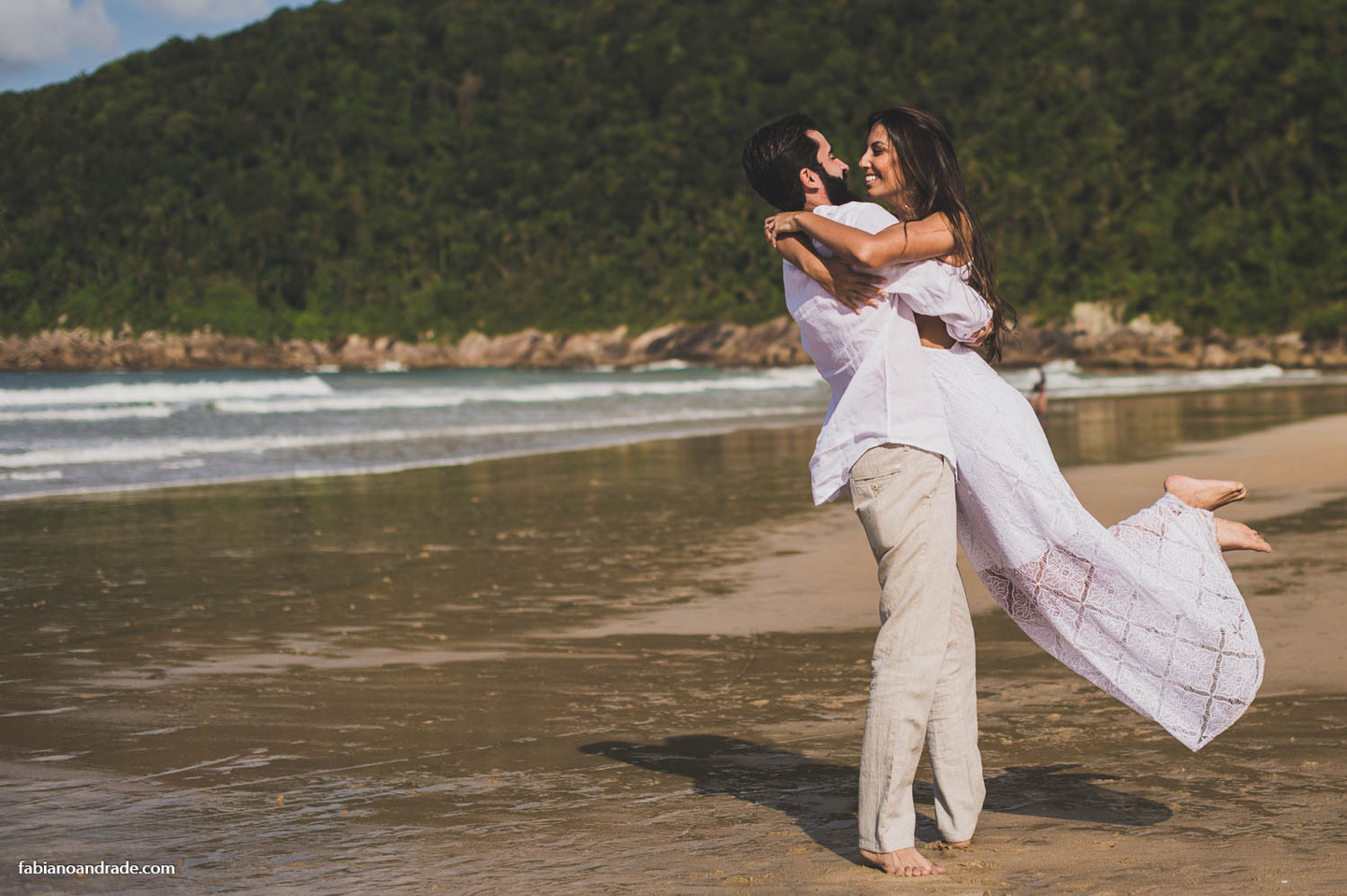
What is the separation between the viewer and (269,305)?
99000mm

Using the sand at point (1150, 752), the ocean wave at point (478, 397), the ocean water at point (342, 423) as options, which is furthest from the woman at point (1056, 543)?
the ocean wave at point (478, 397)

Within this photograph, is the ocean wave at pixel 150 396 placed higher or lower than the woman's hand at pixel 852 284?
lower

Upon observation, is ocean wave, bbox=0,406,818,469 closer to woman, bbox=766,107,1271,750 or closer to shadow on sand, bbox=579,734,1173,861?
shadow on sand, bbox=579,734,1173,861

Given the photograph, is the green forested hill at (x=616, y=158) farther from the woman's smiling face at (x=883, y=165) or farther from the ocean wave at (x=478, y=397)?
the woman's smiling face at (x=883, y=165)

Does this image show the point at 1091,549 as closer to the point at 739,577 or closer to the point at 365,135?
the point at 739,577

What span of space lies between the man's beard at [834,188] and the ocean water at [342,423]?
11757 millimetres

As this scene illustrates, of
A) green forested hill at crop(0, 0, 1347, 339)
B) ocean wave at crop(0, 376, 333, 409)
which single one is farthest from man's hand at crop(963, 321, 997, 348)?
green forested hill at crop(0, 0, 1347, 339)

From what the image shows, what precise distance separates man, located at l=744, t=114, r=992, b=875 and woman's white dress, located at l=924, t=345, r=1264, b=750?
9cm

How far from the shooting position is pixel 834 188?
3.07 metres

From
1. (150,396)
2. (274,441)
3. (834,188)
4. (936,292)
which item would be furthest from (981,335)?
(150,396)

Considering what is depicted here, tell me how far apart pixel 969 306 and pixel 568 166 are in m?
95.3

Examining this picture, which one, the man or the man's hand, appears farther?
the man's hand

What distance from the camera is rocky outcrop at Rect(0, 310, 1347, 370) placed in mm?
54281

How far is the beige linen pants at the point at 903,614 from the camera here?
2953 millimetres
